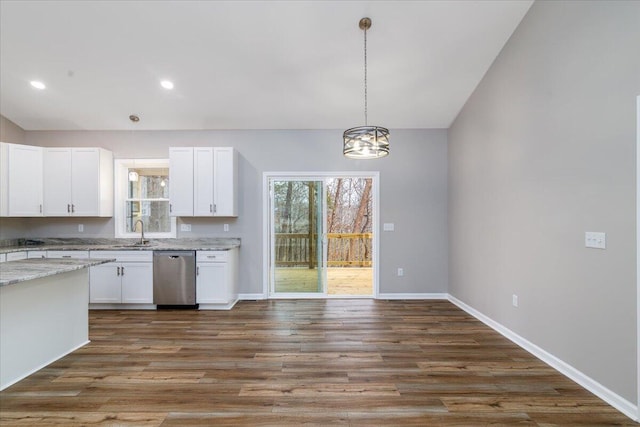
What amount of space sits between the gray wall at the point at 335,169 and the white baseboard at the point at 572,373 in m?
1.47

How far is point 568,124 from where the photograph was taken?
105 inches

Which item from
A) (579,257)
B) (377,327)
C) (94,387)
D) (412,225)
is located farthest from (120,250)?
(579,257)

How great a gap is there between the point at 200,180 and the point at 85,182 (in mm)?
1734

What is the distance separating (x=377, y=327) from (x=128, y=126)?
4.73 meters

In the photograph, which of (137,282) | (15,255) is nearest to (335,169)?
(137,282)

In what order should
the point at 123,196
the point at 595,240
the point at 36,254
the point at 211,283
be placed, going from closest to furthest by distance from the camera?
the point at 595,240 < the point at 36,254 < the point at 211,283 < the point at 123,196

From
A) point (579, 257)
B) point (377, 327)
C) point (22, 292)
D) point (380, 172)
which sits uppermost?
point (380, 172)

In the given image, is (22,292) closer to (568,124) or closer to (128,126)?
(128,126)

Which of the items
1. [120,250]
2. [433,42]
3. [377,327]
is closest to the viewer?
[433,42]

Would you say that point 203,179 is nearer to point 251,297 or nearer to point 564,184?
point 251,297

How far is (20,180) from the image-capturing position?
4578mm

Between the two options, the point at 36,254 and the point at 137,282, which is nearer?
the point at 36,254

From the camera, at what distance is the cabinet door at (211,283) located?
4547 millimetres

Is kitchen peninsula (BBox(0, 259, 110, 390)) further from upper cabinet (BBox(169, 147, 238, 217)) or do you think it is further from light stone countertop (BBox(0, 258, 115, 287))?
upper cabinet (BBox(169, 147, 238, 217))
